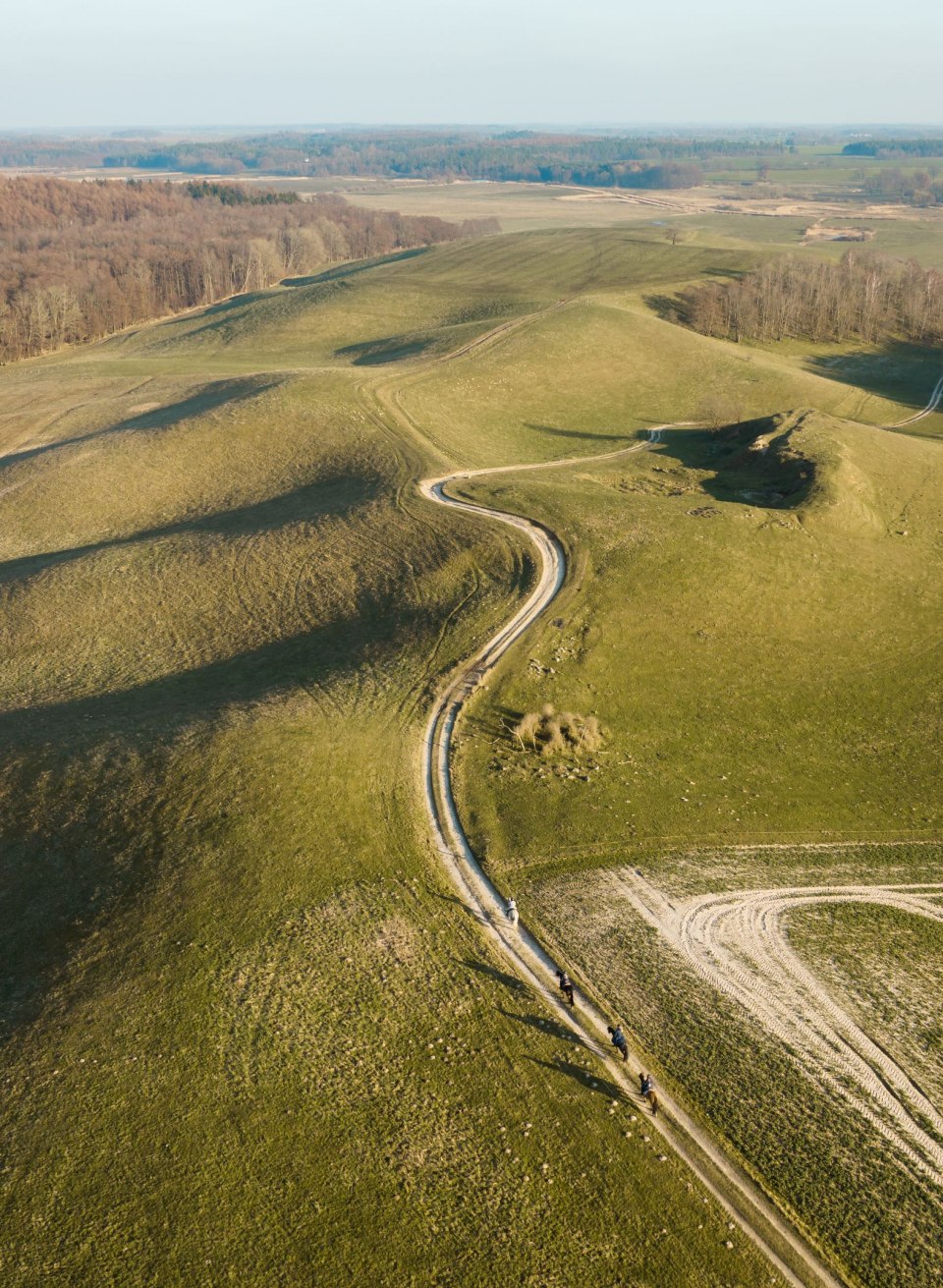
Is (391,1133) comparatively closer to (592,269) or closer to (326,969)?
(326,969)

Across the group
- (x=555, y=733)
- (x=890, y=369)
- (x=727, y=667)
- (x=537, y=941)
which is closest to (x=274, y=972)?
(x=537, y=941)

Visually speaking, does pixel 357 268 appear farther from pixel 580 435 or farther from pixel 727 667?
pixel 727 667

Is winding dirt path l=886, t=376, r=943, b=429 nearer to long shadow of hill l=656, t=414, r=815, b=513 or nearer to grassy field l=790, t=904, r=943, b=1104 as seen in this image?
long shadow of hill l=656, t=414, r=815, b=513

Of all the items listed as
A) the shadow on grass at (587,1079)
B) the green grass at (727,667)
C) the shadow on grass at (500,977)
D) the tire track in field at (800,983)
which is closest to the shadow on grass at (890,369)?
the green grass at (727,667)

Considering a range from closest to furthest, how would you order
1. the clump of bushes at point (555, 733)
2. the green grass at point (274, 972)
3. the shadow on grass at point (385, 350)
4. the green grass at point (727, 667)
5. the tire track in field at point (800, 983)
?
the green grass at point (274, 972)
the tire track in field at point (800, 983)
the green grass at point (727, 667)
the clump of bushes at point (555, 733)
the shadow on grass at point (385, 350)

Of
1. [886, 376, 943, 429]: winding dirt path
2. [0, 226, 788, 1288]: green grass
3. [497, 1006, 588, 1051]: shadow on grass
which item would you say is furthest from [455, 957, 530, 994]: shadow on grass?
[886, 376, 943, 429]: winding dirt path

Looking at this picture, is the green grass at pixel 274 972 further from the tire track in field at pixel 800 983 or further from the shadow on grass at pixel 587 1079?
the tire track in field at pixel 800 983
